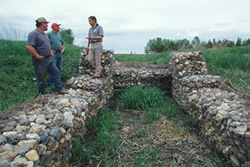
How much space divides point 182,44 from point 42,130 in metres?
14.7

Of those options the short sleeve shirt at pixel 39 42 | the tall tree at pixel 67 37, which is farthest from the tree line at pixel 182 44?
the short sleeve shirt at pixel 39 42

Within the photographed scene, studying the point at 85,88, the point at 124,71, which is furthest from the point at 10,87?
the point at 124,71

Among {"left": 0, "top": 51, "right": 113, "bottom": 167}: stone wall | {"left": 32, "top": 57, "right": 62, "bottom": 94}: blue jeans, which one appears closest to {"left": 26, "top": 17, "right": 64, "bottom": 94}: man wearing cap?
{"left": 32, "top": 57, "right": 62, "bottom": 94}: blue jeans

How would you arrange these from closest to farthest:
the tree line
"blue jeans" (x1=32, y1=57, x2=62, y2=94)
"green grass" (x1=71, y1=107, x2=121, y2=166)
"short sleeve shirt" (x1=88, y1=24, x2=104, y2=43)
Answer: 1. "green grass" (x1=71, y1=107, x2=121, y2=166)
2. "blue jeans" (x1=32, y1=57, x2=62, y2=94)
3. "short sleeve shirt" (x1=88, y1=24, x2=104, y2=43)
4. the tree line

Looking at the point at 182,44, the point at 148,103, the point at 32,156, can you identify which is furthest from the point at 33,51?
the point at 182,44

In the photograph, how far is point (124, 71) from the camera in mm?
7184

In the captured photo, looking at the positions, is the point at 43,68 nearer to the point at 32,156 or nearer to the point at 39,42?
the point at 39,42

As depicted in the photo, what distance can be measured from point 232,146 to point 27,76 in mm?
5754

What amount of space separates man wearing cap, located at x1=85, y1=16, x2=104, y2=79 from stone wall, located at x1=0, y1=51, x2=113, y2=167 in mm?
1462

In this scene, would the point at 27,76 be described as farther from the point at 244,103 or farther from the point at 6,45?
the point at 244,103

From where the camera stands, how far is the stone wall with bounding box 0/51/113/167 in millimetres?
1900

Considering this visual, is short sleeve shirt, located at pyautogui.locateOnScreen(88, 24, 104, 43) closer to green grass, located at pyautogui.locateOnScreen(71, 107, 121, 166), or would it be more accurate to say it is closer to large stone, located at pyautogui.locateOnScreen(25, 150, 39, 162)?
green grass, located at pyautogui.locateOnScreen(71, 107, 121, 166)

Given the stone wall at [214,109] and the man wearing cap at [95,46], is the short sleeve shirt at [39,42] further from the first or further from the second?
the stone wall at [214,109]

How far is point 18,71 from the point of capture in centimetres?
657
